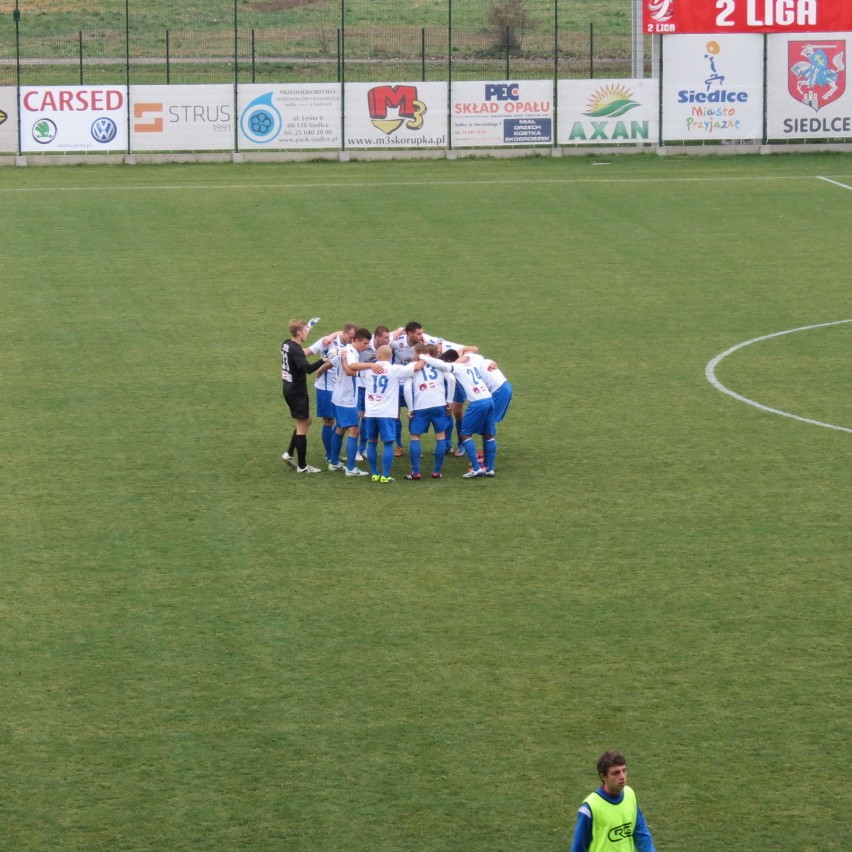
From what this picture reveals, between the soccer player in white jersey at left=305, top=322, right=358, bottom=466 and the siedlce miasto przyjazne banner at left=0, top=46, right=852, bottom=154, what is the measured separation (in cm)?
2911

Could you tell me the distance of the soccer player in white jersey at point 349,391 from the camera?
19094 mm

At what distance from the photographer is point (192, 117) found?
156 feet

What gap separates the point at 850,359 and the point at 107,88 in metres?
27.5

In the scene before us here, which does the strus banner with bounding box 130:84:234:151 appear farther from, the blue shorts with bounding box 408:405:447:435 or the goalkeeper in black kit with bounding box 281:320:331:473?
the blue shorts with bounding box 408:405:447:435

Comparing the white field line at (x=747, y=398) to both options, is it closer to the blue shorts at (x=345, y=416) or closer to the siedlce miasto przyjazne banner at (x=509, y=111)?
the blue shorts at (x=345, y=416)

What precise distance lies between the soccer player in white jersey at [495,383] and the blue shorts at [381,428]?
3.92 ft

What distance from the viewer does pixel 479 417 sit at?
19172mm

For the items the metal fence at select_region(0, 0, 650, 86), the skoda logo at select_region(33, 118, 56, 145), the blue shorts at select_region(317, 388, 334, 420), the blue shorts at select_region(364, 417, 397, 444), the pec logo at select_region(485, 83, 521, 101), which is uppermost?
the metal fence at select_region(0, 0, 650, 86)

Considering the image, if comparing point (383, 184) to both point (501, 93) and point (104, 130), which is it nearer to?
point (501, 93)

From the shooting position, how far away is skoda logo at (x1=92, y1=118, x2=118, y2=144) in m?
47.0

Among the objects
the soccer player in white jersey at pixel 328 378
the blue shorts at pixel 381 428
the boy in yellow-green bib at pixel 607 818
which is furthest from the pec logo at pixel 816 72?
the boy in yellow-green bib at pixel 607 818

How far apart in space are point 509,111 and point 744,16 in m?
7.43

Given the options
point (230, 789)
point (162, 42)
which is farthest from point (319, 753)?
point (162, 42)

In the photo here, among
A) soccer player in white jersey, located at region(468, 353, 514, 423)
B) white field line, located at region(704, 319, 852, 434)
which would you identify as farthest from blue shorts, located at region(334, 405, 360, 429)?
white field line, located at region(704, 319, 852, 434)
